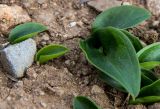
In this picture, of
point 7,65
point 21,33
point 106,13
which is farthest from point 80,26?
point 7,65

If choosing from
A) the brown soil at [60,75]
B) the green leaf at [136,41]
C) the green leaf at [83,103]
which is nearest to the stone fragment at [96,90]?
the brown soil at [60,75]

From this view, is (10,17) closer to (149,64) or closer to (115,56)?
(115,56)

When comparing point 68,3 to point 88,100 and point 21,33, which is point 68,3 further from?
point 88,100

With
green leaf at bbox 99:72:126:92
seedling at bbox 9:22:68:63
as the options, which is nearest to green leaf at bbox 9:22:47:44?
seedling at bbox 9:22:68:63

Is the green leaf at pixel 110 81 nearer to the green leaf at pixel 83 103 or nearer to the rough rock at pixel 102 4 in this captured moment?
the green leaf at pixel 83 103

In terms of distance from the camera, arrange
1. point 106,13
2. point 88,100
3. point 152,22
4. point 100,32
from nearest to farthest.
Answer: point 88,100 < point 100,32 < point 106,13 < point 152,22
